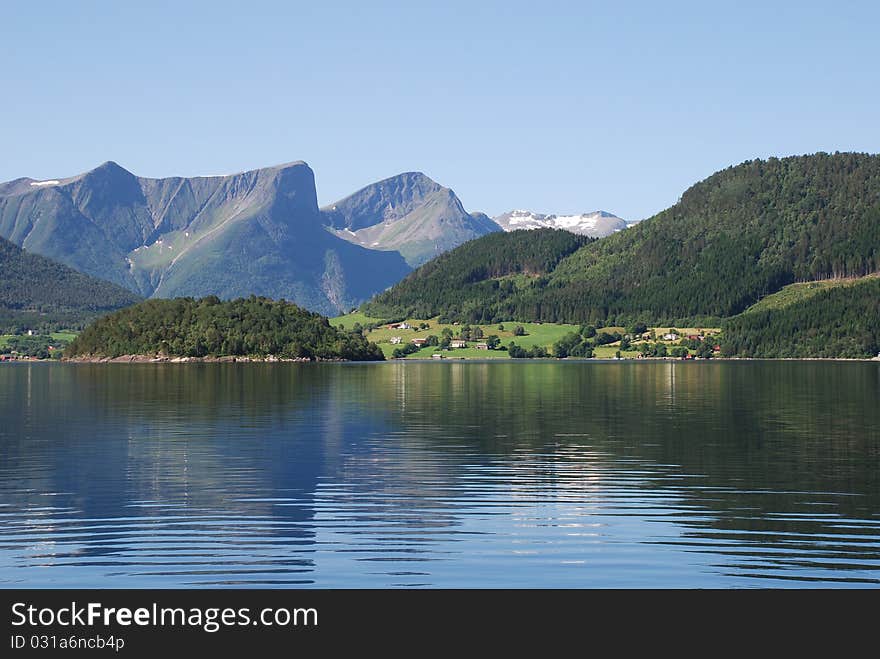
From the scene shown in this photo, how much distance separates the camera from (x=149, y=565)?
39.5 m

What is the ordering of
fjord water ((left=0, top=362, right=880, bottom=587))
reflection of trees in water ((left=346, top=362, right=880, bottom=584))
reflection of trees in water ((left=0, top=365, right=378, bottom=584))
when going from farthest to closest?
reflection of trees in water ((left=346, top=362, right=880, bottom=584)) < reflection of trees in water ((left=0, top=365, right=378, bottom=584)) < fjord water ((left=0, top=362, right=880, bottom=587))

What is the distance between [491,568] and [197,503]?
2020cm

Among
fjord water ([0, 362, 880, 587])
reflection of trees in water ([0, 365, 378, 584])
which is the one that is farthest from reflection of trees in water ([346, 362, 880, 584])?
reflection of trees in water ([0, 365, 378, 584])

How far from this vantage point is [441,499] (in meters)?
55.0

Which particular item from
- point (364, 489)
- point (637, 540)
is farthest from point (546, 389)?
point (637, 540)

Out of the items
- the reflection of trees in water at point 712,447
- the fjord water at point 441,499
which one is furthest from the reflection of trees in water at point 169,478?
the reflection of trees in water at point 712,447

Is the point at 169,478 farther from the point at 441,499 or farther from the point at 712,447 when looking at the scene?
the point at 712,447

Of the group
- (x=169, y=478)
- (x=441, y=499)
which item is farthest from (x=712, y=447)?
(x=169, y=478)

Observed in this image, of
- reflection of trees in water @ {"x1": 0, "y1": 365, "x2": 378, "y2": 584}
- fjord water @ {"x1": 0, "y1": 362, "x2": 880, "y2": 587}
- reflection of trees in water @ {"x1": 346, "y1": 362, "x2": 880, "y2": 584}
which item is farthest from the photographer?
reflection of trees in water @ {"x1": 346, "y1": 362, "x2": 880, "y2": 584}

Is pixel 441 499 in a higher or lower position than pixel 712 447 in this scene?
lower

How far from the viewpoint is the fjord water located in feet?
128

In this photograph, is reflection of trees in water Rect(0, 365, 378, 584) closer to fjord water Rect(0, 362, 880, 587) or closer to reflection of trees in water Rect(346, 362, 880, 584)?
fjord water Rect(0, 362, 880, 587)

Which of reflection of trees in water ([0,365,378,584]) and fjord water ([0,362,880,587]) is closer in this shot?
fjord water ([0,362,880,587])
